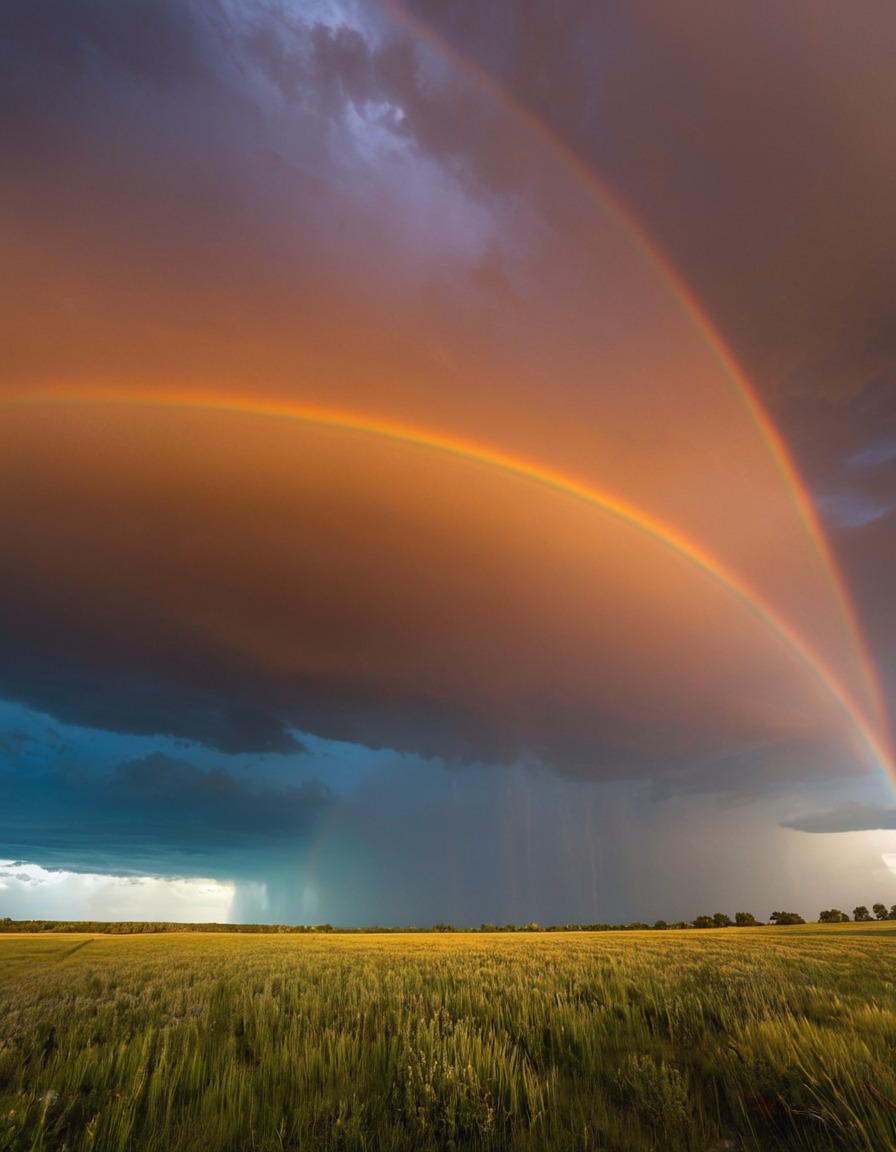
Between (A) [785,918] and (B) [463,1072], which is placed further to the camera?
(A) [785,918]

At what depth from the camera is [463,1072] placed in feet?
15.0

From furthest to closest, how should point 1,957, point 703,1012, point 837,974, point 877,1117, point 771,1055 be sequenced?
point 1,957 < point 837,974 < point 703,1012 < point 771,1055 < point 877,1117

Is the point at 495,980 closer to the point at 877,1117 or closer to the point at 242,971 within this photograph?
the point at 242,971

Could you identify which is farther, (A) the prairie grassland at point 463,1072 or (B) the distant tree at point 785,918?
(B) the distant tree at point 785,918

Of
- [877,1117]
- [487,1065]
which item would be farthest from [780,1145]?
[487,1065]

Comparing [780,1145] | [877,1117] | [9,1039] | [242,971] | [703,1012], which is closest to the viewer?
[877,1117]

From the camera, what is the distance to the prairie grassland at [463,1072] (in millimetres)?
3828

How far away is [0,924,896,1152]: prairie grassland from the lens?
3.83 m

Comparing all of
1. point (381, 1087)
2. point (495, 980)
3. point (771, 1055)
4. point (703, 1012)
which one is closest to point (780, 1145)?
point (771, 1055)

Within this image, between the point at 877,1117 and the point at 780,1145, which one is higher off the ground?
the point at 877,1117

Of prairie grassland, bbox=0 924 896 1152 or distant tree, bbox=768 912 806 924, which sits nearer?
prairie grassland, bbox=0 924 896 1152

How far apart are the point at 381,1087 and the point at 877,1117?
12.0 feet

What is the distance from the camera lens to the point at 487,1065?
15.9 ft

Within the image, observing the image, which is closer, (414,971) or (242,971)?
(414,971)
